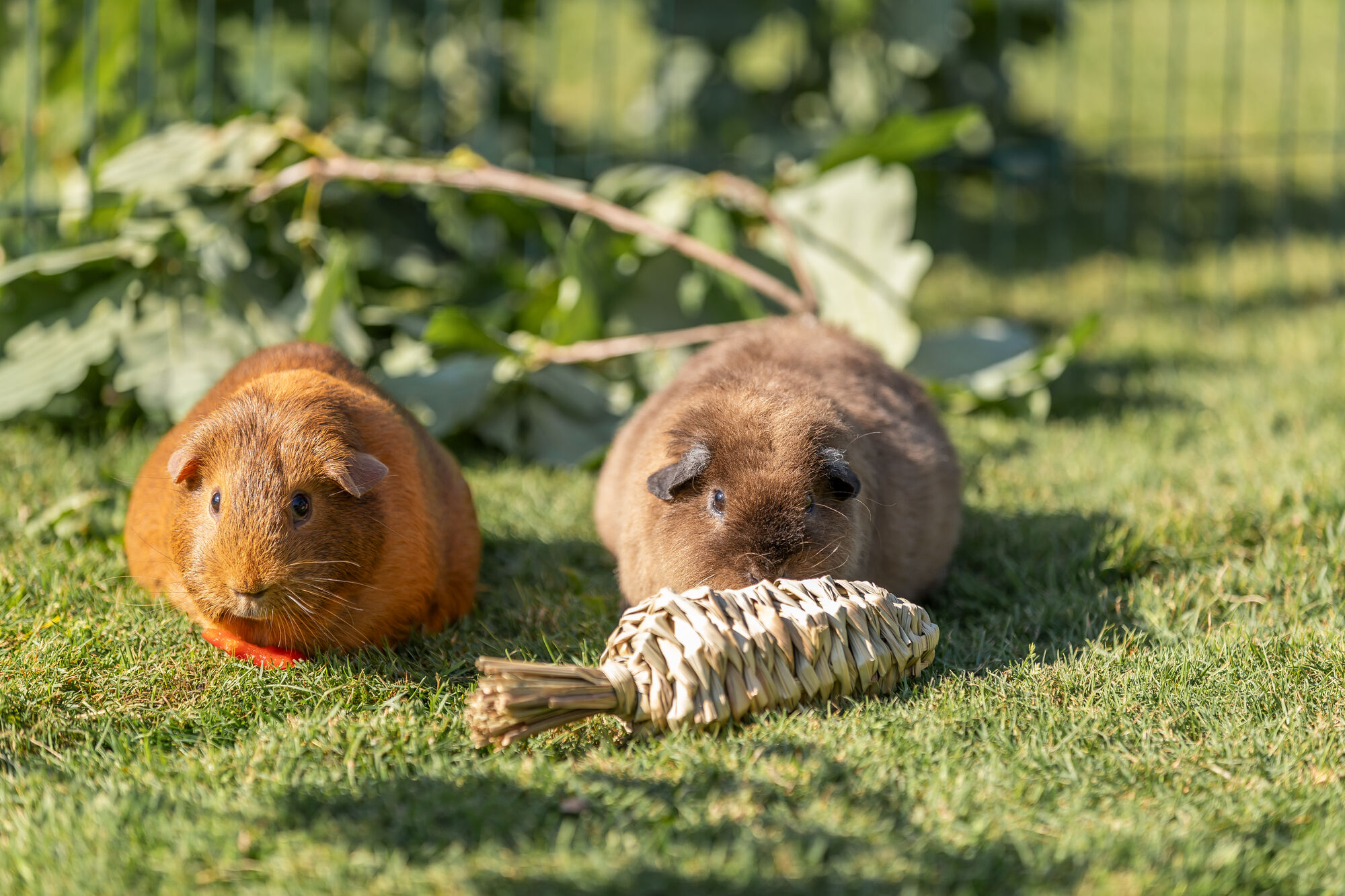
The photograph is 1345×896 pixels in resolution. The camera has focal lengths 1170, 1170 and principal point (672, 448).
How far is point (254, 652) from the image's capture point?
11.2 ft

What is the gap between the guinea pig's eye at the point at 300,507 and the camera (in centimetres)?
329

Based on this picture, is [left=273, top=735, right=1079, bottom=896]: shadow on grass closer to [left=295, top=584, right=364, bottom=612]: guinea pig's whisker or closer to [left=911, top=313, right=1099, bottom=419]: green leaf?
[left=295, top=584, right=364, bottom=612]: guinea pig's whisker

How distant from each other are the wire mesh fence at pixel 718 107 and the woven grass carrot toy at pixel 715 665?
4451 millimetres

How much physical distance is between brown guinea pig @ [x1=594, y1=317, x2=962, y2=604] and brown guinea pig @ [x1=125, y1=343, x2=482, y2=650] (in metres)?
0.70

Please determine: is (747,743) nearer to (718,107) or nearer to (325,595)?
(325,595)

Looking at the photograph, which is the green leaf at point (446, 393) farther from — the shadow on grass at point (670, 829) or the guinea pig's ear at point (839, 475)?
the shadow on grass at point (670, 829)

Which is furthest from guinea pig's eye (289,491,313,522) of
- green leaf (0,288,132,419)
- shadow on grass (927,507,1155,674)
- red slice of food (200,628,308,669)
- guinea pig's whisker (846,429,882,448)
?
green leaf (0,288,132,419)

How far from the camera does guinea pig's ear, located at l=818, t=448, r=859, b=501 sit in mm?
3413

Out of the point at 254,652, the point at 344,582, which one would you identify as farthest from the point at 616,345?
the point at 254,652

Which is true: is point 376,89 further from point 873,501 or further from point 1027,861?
point 1027,861

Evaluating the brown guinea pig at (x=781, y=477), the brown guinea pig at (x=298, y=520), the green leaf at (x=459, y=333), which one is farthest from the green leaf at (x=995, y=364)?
the brown guinea pig at (x=298, y=520)

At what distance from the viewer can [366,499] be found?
3.46 meters

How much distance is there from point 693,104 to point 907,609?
20.4 feet

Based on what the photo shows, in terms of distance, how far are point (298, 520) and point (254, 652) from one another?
1.44ft
